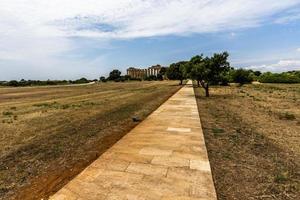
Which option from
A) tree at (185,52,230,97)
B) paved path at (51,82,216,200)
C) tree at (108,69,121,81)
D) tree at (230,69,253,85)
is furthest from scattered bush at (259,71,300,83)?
paved path at (51,82,216,200)

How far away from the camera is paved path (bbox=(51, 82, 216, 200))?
4848mm

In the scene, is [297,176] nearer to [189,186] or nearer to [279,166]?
[279,166]

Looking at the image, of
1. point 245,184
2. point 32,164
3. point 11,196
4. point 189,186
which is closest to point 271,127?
point 245,184

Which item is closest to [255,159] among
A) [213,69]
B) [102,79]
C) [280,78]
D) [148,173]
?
[148,173]

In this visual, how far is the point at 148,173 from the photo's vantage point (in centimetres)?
582

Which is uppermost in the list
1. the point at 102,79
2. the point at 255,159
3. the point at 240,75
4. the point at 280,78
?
the point at 240,75

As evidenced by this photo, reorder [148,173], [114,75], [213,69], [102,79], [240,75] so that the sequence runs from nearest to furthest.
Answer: [148,173], [213,69], [240,75], [102,79], [114,75]

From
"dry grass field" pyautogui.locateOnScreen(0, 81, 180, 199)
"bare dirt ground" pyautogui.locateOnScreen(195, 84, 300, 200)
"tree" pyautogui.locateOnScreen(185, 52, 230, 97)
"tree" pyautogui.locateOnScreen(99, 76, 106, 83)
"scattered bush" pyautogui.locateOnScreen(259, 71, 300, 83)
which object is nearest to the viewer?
"bare dirt ground" pyautogui.locateOnScreen(195, 84, 300, 200)

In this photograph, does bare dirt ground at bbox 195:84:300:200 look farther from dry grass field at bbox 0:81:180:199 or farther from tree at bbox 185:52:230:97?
tree at bbox 185:52:230:97

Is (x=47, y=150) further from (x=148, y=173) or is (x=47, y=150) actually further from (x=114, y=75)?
(x=114, y=75)

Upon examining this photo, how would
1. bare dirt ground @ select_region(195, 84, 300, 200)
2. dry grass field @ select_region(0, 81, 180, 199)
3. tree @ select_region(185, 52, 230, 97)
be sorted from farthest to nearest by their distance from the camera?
1. tree @ select_region(185, 52, 230, 97)
2. dry grass field @ select_region(0, 81, 180, 199)
3. bare dirt ground @ select_region(195, 84, 300, 200)

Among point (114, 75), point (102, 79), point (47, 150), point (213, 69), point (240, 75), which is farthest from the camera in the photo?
point (114, 75)

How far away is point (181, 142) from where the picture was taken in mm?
8453

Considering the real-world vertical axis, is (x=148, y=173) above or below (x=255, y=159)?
above
